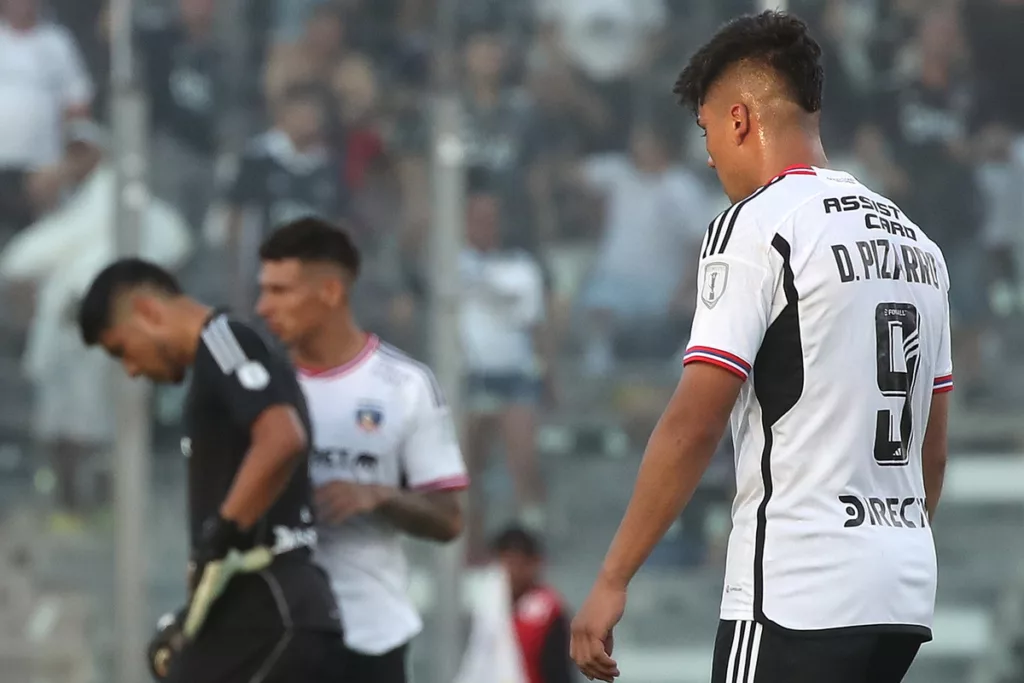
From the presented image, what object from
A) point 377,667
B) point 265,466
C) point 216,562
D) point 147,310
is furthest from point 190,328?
point 377,667

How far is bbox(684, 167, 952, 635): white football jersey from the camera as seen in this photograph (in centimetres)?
291

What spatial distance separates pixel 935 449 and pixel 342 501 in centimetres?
208

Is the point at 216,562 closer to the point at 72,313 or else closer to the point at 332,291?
the point at 332,291

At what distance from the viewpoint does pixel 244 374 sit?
438cm

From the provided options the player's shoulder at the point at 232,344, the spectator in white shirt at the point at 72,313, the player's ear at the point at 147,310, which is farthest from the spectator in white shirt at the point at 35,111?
the player's shoulder at the point at 232,344

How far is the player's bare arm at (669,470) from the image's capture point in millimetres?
2857

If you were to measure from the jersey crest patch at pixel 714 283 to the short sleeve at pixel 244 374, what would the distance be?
1.70 metres

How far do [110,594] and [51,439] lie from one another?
759 millimetres

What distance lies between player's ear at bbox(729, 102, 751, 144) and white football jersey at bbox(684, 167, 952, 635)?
0.15 m

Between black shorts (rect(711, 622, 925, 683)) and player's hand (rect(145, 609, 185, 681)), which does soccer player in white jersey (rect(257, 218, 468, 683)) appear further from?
black shorts (rect(711, 622, 925, 683))

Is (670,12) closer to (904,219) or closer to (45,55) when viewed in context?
(45,55)

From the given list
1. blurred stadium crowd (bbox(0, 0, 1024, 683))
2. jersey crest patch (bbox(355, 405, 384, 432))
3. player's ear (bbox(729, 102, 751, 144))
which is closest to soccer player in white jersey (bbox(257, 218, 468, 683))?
jersey crest patch (bbox(355, 405, 384, 432))

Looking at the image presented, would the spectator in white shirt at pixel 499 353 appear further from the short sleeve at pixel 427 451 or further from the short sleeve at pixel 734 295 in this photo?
the short sleeve at pixel 734 295

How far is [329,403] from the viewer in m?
5.24
